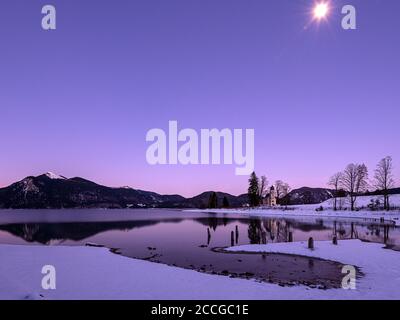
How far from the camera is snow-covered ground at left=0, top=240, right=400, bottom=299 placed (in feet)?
47.9

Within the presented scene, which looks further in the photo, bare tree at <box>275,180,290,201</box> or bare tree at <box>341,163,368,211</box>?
bare tree at <box>275,180,290,201</box>

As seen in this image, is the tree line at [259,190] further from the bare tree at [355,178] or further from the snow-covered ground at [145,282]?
the snow-covered ground at [145,282]

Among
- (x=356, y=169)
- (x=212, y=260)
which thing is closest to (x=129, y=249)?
(x=212, y=260)

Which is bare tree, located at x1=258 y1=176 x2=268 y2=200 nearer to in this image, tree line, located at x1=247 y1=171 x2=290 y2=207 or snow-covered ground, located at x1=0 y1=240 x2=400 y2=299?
tree line, located at x1=247 y1=171 x2=290 y2=207

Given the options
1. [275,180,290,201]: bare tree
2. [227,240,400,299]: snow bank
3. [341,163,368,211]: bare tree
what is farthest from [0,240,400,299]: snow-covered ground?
[275,180,290,201]: bare tree

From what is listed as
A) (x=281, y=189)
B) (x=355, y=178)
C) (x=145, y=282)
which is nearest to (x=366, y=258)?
(x=145, y=282)

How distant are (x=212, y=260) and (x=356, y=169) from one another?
8133 centimetres

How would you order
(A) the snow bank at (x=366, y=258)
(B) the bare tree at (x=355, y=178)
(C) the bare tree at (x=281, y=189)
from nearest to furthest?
(A) the snow bank at (x=366, y=258)
(B) the bare tree at (x=355, y=178)
(C) the bare tree at (x=281, y=189)

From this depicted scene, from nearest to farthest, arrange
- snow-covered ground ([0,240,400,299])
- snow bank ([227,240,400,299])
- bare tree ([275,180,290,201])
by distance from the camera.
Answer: snow-covered ground ([0,240,400,299]) → snow bank ([227,240,400,299]) → bare tree ([275,180,290,201])

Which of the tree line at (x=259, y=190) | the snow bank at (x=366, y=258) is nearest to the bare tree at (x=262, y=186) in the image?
the tree line at (x=259, y=190)

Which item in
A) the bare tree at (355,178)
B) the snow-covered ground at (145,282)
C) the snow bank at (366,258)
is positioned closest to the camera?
the snow-covered ground at (145,282)

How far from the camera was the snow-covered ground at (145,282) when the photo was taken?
14594mm

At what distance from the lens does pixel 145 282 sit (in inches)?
679
